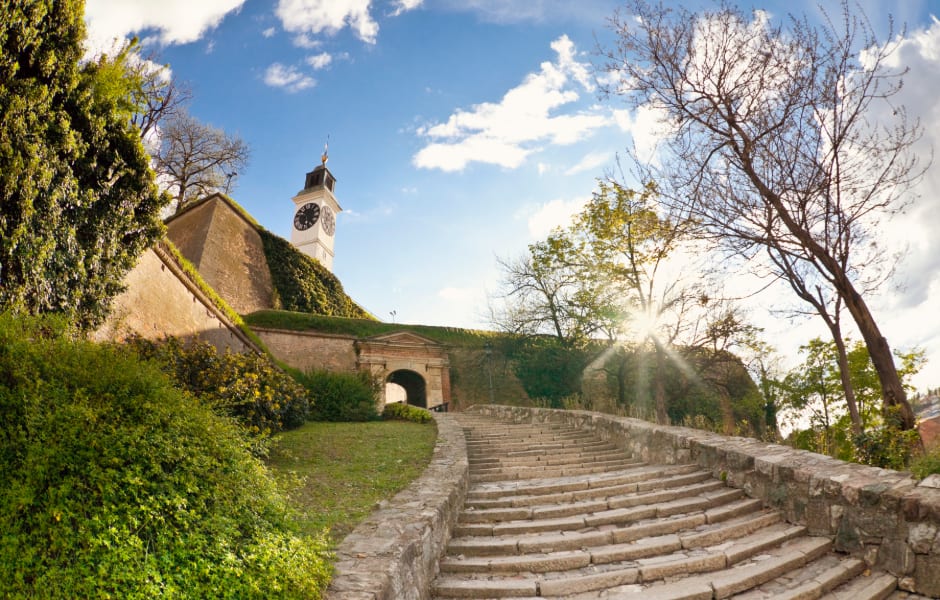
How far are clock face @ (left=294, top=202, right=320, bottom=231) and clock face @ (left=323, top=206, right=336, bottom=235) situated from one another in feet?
2.43

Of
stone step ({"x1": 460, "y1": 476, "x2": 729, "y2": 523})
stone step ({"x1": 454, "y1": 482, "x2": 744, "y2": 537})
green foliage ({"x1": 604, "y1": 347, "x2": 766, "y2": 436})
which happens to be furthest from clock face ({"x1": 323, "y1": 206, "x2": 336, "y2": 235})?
stone step ({"x1": 454, "y1": 482, "x2": 744, "y2": 537})

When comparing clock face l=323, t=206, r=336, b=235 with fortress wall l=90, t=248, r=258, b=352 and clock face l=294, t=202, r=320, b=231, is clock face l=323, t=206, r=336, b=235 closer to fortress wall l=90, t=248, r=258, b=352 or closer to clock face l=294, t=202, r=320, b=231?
clock face l=294, t=202, r=320, b=231

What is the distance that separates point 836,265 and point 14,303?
11.9 meters

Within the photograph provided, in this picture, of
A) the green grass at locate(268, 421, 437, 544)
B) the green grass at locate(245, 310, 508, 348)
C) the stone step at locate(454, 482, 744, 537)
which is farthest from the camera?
the green grass at locate(245, 310, 508, 348)

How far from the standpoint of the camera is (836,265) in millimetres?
8031

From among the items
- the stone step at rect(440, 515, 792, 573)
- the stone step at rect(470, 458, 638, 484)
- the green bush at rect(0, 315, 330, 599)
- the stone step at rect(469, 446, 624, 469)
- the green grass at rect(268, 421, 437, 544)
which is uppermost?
the green bush at rect(0, 315, 330, 599)

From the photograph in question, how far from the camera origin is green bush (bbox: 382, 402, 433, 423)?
15.3m

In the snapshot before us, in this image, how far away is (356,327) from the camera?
23156mm

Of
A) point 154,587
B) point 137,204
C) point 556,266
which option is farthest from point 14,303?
point 556,266

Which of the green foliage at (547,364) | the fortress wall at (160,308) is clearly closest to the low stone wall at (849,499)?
the fortress wall at (160,308)

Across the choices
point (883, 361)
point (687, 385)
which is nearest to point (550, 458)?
point (883, 361)

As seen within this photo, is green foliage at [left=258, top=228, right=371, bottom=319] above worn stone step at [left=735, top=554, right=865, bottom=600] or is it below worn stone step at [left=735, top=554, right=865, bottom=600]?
above

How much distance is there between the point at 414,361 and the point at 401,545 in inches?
787

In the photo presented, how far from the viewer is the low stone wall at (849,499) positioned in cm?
394
